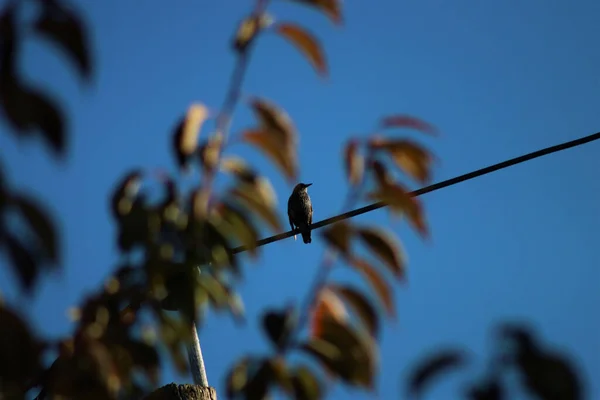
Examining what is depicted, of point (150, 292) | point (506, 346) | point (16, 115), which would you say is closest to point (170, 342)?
point (150, 292)

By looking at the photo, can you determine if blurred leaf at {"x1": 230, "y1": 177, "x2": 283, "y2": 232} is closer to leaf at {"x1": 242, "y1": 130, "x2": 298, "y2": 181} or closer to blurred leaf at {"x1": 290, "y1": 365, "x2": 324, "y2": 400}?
leaf at {"x1": 242, "y1": 130, "x2": 298, "y2": 181}

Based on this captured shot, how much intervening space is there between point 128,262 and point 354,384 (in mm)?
478

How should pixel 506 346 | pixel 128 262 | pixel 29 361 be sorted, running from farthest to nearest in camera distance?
pixel 128 262
pixel 29 361
pixel 506 346

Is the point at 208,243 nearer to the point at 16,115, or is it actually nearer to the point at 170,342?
the point at 170,342

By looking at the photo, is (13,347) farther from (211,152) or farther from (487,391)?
(487,391)

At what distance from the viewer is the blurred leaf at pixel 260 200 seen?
1.61m

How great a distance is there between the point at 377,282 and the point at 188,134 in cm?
46

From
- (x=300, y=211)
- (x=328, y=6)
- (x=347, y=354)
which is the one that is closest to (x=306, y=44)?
(x=328, y=6)

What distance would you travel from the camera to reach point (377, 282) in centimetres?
162

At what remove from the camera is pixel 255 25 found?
5.22ft

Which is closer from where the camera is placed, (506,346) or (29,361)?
(506,346)

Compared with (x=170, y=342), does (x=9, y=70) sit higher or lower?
higher

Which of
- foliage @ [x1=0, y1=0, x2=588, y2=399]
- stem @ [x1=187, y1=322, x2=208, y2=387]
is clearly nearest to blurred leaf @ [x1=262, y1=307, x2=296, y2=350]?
foliage @ [x1=0, y1=0, x2=588, y2=399]

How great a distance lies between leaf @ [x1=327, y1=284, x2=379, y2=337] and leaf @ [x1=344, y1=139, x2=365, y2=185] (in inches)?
8.1
